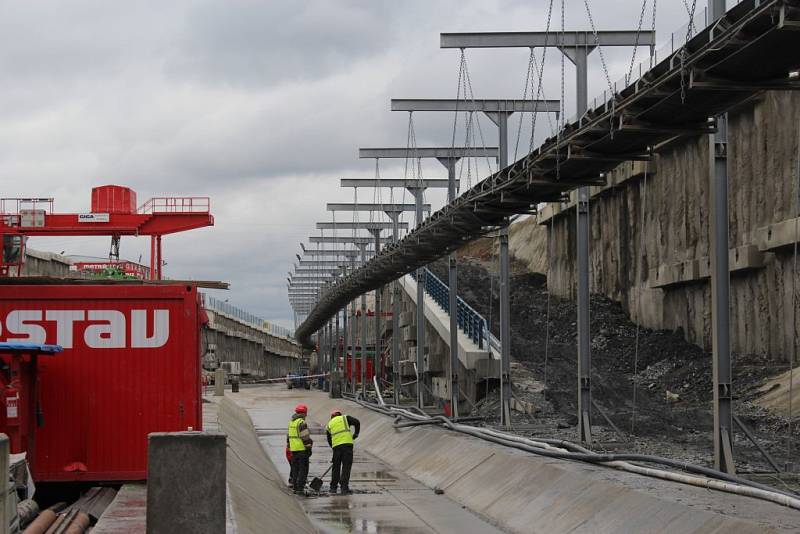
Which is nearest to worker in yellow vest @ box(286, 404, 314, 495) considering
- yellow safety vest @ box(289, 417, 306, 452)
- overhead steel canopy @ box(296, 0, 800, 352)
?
yellow safety vest @ box(289, 417, 306, 452)

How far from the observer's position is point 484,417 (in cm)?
2766

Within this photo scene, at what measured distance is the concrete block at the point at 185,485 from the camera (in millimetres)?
9750

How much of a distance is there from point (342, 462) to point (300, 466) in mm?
803

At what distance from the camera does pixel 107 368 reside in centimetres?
1514

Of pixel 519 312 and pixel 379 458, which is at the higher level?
pixel 519 312

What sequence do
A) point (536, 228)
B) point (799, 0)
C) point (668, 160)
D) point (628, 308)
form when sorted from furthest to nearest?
point (536, 228) → point (628, 308) → point (668, 160) → point (799, 0)

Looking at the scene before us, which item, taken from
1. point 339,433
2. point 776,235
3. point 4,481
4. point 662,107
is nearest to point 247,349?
point 776,235

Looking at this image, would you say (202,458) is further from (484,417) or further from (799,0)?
(484,417)

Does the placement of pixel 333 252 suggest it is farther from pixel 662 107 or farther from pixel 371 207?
pixel 662 107

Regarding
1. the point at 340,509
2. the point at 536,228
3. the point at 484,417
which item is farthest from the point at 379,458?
the point at 536,228

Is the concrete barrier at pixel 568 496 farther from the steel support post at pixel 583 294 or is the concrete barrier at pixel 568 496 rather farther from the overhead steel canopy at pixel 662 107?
the overhead steel canopy at pixel 662 107

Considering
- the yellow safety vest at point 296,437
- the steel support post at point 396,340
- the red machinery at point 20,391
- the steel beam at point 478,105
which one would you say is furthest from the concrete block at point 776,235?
the red machinery at point 20,391

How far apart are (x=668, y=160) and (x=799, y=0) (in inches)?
1044

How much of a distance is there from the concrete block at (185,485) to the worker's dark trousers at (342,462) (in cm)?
1077
